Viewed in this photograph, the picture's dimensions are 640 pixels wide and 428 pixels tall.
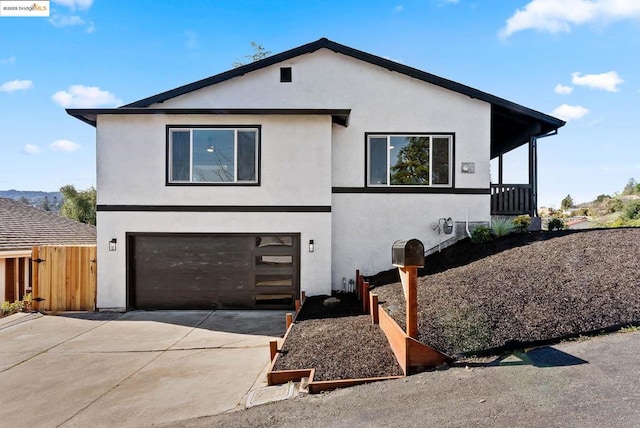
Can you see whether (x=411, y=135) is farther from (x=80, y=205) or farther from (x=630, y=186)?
(x=80, y=205)

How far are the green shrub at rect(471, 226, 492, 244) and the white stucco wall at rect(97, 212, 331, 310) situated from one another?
12.2 ft

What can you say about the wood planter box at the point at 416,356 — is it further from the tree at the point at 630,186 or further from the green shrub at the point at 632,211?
the tree at the point at 630,186

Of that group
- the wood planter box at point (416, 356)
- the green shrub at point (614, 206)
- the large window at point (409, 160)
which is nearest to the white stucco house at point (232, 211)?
the large window at point (409, 160)

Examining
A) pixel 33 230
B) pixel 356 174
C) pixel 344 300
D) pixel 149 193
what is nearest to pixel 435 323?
pixel 344 300

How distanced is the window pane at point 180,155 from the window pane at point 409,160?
537 centimetres

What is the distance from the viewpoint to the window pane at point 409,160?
10.0 metres

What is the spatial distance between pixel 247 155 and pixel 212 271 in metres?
3.06

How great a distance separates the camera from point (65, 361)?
19.0 ft

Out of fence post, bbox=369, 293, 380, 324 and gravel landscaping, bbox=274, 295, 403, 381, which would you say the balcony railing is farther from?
fence post, bbox=369, 293, 380, 324

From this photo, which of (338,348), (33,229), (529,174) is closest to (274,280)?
(338,348)

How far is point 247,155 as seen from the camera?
938 centimetres

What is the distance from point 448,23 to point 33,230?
2005cm

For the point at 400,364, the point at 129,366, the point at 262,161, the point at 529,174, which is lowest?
the point at 129,366

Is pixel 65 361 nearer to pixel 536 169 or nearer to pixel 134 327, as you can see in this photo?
pixel 134 327
